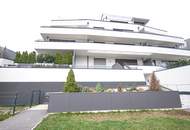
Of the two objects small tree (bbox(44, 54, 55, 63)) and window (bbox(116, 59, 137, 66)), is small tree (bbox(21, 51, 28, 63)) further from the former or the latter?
window (bbox(116, 59, 137, 66))

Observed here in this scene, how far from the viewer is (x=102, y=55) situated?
24.1m

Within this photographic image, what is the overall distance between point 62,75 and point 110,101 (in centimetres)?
Result: 823

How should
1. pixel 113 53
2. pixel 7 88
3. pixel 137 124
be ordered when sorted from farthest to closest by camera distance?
pixel 113 53, pixel 7 88, pixel 137 124

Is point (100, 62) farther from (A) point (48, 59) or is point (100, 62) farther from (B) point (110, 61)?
(A) point (48, 59)

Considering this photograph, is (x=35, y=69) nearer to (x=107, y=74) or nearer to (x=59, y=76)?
(x=59, y=76)

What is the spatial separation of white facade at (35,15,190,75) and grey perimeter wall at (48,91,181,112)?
32.0 feet

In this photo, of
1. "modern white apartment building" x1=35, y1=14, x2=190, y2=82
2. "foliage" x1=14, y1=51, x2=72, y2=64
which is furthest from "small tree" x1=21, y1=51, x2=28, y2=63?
"modern white apartment building" x1=35, y1=14, x2=190, y2=82

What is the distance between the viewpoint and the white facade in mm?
22253

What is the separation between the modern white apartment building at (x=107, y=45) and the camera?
22.2 meters

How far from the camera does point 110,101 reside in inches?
416

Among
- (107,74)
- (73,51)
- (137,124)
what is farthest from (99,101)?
(73,51)

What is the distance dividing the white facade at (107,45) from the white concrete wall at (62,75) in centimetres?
243

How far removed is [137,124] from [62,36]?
19.8 metres

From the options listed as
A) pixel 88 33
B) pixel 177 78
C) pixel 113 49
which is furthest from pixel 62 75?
pixel 177 78
